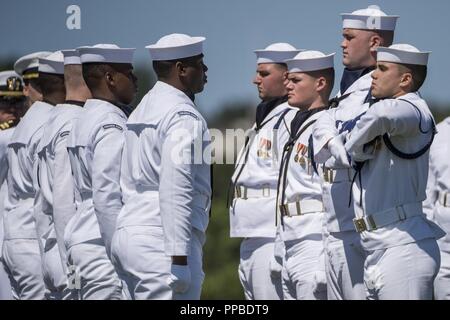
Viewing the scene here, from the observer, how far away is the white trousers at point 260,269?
13195 mm

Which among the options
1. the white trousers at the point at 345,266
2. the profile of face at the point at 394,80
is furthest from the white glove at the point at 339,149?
the white trousers at the point at 345,266

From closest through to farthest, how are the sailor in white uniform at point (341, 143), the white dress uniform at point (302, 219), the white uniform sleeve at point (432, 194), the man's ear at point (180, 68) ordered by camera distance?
the man's ear at point (180, 68) → the sailor in white uniform at point (341, 143) → the white dress uniform at point (302, 219) → the white uniform sleeve at point (432, 194)

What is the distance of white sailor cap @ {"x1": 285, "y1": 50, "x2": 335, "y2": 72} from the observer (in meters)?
12.5

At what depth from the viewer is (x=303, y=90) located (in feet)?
41.1

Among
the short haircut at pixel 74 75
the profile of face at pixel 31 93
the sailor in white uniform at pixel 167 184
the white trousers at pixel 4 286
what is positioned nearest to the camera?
the sailor in white uniform at pixel 167 184

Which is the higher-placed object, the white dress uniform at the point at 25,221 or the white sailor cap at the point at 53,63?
the white sailor cap at the point at 53,63

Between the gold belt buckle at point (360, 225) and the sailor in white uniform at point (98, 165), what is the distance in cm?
191

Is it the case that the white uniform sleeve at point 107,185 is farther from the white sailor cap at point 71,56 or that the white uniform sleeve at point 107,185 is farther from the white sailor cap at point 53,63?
the white sailor cap at point 53,63

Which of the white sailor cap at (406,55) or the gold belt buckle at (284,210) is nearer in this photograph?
the white sailor cap at (406,55)

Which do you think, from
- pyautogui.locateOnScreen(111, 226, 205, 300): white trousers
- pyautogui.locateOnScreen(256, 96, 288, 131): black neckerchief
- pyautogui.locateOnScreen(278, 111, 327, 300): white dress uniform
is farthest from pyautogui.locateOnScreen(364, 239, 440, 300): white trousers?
pyautogui.locateOnScreen(256, 96, 288, 131): black neckerchief

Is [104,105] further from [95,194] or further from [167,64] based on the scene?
[167,64]

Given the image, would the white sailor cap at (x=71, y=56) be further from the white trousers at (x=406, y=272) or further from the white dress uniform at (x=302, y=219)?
the white trousers at (x=406, y=272)

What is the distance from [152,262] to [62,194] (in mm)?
2164

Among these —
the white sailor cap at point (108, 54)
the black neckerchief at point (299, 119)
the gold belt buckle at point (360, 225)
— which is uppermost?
the white sailor cap at point (108, 54)
